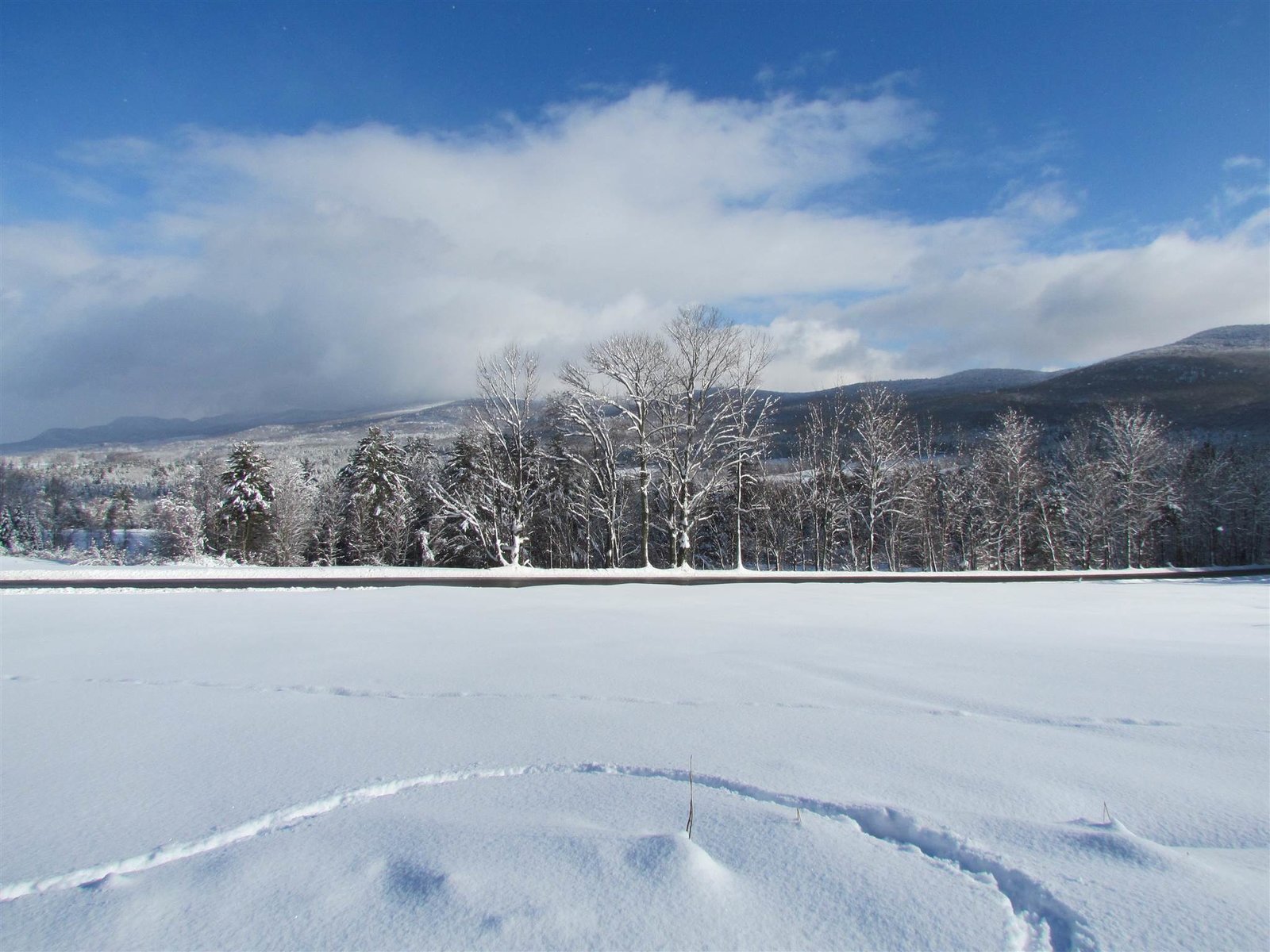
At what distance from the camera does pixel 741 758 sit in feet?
12.9

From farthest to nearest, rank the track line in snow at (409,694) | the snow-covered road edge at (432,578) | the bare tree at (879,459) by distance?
the bare tree at (879,459)
the snow-covered road edge at (432,578)
the track line in snow at (409,694)

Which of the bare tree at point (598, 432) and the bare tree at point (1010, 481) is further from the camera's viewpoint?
the bare tree at point (1010, 481)

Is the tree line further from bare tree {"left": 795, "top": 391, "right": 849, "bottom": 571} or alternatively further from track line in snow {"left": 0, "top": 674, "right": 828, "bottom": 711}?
track line in snow {"left": 0, "top": 674, "right": 828, "bottom": 711}

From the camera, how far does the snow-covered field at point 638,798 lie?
7.66 feet

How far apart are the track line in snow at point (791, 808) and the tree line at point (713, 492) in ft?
74.5

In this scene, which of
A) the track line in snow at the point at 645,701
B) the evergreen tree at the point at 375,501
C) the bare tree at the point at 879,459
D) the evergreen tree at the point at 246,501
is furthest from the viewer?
the evergreen tree at the point at 375,501

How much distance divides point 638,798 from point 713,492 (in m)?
28.1

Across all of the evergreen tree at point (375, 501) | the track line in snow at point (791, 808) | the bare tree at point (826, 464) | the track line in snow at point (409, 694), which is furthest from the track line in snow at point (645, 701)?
the evergreen tree at point (375, 501)

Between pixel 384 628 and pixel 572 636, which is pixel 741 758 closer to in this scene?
pixel 572 636

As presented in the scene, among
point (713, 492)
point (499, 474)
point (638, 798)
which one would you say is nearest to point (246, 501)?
point (499, 474)

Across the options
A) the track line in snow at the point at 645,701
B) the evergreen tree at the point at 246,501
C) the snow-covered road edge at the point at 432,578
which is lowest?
the snow-covered road edge at the point at 432,578

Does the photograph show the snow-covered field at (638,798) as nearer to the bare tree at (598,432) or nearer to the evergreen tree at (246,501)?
the bare tree at (598,432)

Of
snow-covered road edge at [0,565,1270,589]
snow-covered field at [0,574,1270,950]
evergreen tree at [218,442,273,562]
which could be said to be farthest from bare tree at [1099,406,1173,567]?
evergreen tree at [218,442,273,562]

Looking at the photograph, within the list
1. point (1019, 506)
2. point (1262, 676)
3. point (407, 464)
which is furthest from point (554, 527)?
point (1262, 676)
